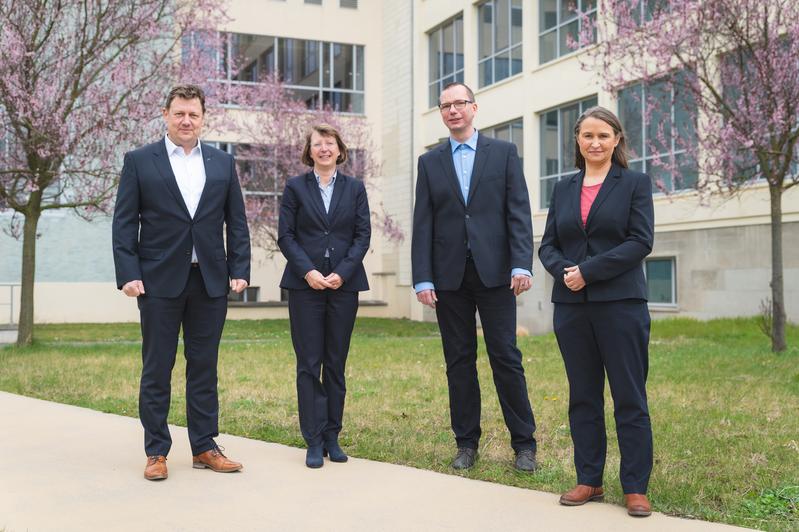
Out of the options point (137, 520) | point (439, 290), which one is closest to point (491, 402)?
point (439, 290)

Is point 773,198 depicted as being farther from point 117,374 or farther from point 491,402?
point 117,374

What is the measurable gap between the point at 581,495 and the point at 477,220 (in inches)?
69.2

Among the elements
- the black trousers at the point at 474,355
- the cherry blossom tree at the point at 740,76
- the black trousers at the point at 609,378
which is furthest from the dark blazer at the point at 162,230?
the cherry blossom tree at the point at 740,76

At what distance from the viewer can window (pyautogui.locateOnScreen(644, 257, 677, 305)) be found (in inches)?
725

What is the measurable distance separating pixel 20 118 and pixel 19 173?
1.07 meters

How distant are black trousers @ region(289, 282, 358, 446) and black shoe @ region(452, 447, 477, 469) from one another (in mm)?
793

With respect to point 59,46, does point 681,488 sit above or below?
below

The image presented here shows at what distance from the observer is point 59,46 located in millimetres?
13727

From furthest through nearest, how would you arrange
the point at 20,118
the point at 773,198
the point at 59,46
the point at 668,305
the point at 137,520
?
the point at 668,305
the point at 59,46
the point at 20,118
the point at 773,198
the point at 137,520

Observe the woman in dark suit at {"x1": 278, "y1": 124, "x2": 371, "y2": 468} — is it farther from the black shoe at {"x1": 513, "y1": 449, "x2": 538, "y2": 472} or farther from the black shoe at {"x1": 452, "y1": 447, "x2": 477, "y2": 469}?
the black shoe at {"x1": 513, "y1": 449, "x2": 538, "y2": 472}

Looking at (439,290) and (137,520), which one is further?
(439,290)

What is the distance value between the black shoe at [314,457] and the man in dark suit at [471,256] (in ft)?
2.67

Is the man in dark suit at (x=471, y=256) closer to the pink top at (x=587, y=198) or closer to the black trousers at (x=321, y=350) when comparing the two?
the black trousers at (x=321, y=350)

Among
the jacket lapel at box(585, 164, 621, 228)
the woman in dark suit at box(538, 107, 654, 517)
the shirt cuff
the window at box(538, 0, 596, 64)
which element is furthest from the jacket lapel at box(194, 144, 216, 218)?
the window at box(538, 0, 596, 64)
